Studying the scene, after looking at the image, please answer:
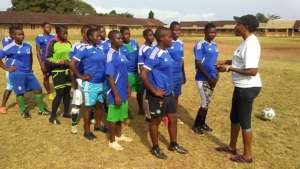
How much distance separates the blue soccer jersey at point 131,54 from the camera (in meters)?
8.02

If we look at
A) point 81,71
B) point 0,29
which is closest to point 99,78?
point 81,71

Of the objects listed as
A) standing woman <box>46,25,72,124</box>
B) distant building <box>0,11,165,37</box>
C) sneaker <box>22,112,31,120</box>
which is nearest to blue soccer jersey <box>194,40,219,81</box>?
standing woman <box>46,25,72,124</box>

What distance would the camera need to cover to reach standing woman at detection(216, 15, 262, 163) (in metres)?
5.26

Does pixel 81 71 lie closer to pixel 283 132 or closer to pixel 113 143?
pixel 113 143

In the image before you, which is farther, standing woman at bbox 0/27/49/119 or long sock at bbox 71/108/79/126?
standing woman at bbox 0/27/49/119

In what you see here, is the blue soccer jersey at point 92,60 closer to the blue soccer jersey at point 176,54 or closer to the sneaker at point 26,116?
the blue soccer jersey at point 176,54

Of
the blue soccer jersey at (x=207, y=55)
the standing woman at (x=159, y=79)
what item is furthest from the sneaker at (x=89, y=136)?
the blue soccer jersey at (x=207, y=55)

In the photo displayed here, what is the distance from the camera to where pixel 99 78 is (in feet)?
21.5

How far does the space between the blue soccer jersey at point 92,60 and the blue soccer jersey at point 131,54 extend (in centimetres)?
150

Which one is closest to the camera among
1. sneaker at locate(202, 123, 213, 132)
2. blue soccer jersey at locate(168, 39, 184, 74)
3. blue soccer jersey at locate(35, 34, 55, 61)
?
blue soccer jersey at locate(168, 39, 184, 74)

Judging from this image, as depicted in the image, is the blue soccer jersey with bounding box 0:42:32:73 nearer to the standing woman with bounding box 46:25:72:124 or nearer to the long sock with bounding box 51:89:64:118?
the standing woman with bounding box 46:25:72:124

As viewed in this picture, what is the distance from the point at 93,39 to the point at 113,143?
75.6 inches

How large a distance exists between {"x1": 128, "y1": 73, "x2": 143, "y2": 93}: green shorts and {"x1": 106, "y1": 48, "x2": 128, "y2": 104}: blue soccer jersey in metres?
1.91

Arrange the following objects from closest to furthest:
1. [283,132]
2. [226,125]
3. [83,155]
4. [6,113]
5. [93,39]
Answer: [83,155] → [93,39] → [283,132] → [226,125] → [6,113]
